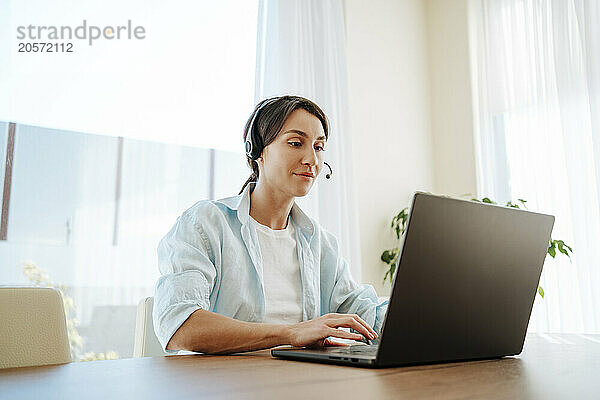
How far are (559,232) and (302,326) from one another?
241 centimetres

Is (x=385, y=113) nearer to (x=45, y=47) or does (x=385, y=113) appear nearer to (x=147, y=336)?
(x=45, y=47)

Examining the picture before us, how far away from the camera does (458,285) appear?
0.83 m

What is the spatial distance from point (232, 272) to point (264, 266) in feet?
0.52

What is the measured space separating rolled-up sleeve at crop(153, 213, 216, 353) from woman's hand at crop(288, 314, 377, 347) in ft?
0.70

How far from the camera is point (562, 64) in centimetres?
314

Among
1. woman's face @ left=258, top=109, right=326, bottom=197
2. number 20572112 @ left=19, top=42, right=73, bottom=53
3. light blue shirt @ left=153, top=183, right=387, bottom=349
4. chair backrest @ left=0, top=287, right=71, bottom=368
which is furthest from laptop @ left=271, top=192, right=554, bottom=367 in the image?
number 20572112 @ left=19, top=42, right=73, bottom=53

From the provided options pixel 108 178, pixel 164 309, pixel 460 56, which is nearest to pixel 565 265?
pixel 460 56

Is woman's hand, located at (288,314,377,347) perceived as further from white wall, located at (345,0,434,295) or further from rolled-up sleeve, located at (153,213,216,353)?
white wall, located at (345,0,434,295)

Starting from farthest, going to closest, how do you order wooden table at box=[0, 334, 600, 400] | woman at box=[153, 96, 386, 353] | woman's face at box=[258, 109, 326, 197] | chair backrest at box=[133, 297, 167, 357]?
1. woman's face at box=[258, 109, 326, 197]
2. chair backrest at box=[133, 297, 167, 357]
3. woman at box=[153, 96, 386, 353]
4. wooden table at box=[0, 334, 600, 400]

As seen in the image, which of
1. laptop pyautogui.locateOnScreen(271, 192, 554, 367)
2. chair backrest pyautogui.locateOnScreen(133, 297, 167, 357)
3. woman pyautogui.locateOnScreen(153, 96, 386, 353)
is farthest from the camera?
chair backrest pyautogui.locateOnScreen(133, 297, 167, 357)

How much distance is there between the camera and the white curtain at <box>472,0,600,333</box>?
2963mm

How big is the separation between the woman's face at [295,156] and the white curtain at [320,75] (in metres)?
1.27

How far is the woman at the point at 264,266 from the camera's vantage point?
1103mm

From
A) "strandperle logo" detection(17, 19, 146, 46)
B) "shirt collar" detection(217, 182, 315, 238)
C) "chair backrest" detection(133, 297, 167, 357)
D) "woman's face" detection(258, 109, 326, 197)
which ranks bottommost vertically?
"chair backrest" detection(133, 297, 167, 357)
